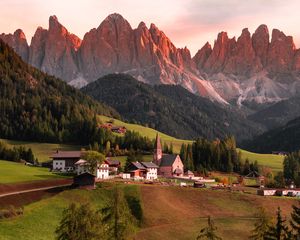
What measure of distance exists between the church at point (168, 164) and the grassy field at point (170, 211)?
52382 mm

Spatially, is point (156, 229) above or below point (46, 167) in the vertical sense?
below

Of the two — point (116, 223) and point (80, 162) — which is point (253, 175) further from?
point (116, 223)

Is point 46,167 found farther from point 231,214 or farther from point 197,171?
point 231,214

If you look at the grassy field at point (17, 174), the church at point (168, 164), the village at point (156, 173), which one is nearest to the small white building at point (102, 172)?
the village at point (156, 173)

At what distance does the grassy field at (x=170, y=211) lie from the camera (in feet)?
281

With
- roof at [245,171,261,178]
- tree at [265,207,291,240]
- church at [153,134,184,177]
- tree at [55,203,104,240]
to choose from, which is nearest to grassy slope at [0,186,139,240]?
tree at [55,203,104,240]

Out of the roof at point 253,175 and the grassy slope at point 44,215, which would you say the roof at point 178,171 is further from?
the grassy slope at point 44,215

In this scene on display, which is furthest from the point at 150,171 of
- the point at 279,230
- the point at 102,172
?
the point at 279,230

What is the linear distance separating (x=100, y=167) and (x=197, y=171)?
45947mm

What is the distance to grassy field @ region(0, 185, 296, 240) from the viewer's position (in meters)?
85.5

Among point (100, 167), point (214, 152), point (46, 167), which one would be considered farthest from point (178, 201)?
point (214, 152)

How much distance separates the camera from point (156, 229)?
9162 centimetres

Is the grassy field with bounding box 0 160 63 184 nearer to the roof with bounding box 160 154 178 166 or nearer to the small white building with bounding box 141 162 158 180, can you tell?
the small white building with bounding box 141 162 158 180

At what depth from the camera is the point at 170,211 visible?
103 m
